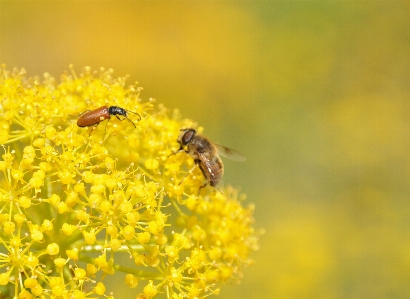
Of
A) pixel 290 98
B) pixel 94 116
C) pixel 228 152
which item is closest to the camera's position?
pixel 94 116

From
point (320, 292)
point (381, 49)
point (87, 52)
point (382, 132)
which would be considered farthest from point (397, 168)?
point (87, 52)

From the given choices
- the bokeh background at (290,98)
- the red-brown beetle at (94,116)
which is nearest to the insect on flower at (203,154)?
the red-brown beetle at (94,116)

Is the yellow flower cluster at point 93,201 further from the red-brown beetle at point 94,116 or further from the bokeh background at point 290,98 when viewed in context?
the bokeh background at point 290,98

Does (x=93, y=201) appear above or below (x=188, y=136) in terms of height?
below

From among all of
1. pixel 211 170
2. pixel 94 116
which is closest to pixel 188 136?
pixel 211 170

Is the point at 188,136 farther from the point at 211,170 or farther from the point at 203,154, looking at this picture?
the point at 211,170

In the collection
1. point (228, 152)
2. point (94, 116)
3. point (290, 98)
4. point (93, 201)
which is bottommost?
point (93, 201)

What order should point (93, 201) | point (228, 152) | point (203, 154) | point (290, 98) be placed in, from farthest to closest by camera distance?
point (290, 98), point (228, 152), point (203, 154), point (93, 201)

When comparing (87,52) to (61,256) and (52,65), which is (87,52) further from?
(61,256)
